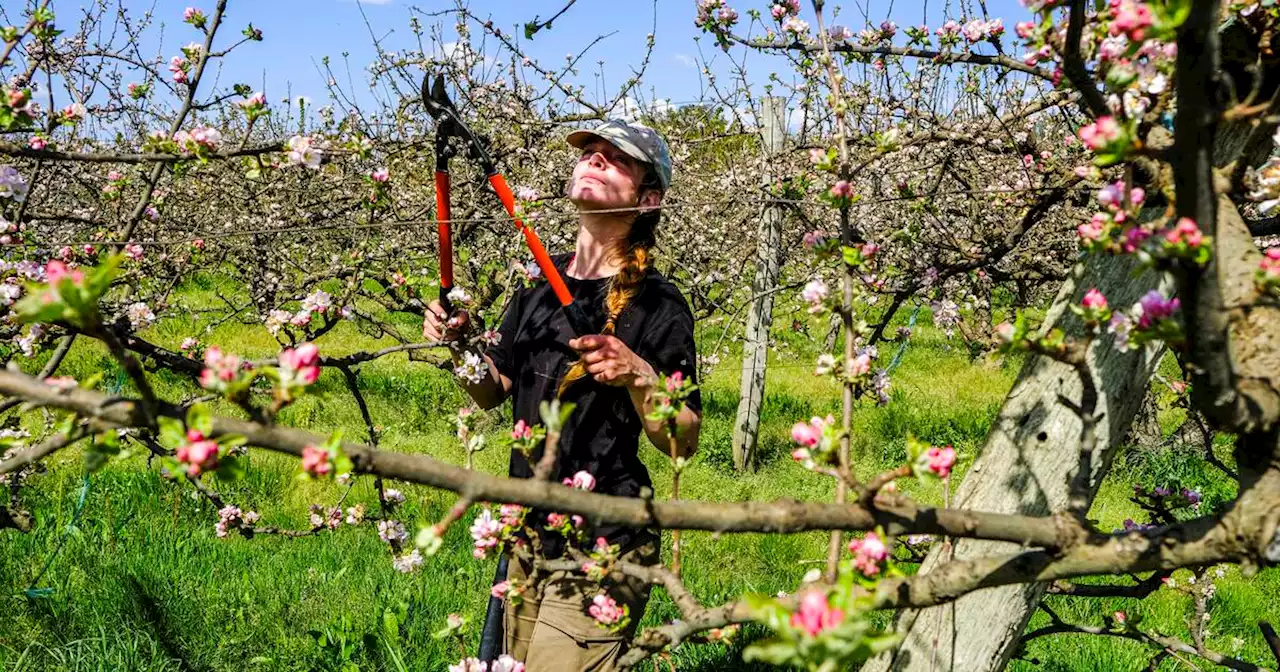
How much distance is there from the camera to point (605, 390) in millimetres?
2387

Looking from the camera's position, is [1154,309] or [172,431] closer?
[172,431]

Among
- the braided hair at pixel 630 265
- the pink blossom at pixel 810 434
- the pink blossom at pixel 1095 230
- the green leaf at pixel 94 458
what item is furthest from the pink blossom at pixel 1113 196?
the braided hair at pixel 630 265

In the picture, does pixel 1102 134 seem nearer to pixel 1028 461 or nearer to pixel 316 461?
pixel 316 461

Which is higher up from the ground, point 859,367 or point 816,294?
point 816,294

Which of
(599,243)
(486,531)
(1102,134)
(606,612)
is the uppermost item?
(1102,134)

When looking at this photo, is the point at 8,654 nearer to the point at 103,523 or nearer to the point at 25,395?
the point at 103,523

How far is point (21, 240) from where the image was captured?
2.73 metres

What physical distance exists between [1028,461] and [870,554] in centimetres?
75

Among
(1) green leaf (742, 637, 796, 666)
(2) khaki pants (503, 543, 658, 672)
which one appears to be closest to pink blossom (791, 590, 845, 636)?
(1) green leaf (742, 637, 796, 666)

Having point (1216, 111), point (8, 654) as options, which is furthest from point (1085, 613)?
point (8, 654)

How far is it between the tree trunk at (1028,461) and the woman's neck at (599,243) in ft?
3.70

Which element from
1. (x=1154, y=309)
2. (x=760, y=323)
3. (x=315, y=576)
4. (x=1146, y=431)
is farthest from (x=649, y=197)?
(x=1146, y=431)

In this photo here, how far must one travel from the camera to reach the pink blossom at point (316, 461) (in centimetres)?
87

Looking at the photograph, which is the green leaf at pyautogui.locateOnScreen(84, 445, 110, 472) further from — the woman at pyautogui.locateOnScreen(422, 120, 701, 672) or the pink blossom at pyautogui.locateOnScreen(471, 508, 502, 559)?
the woman at pyautogui.locateOnScreen(422, 120, 701, 672)
